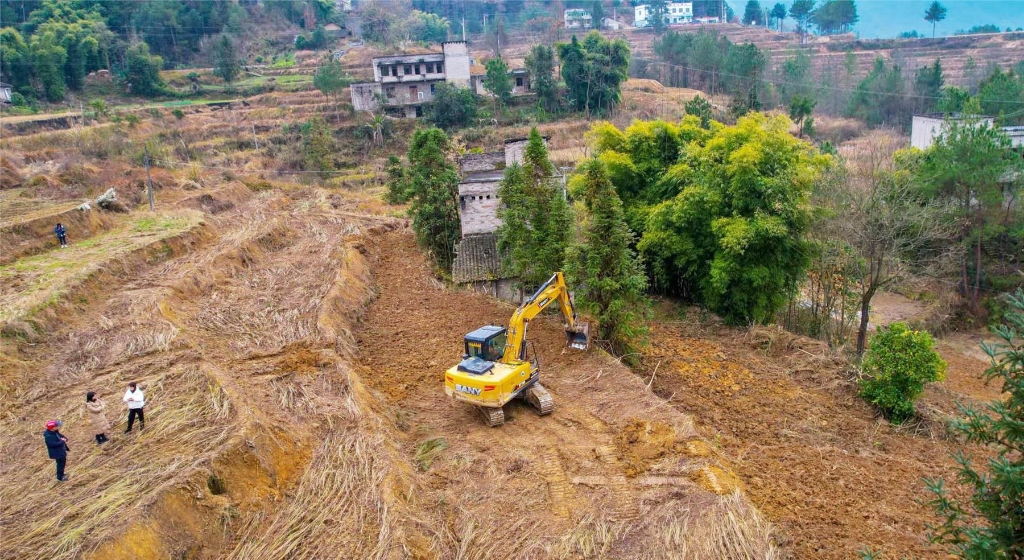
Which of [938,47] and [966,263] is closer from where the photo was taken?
[966,263]

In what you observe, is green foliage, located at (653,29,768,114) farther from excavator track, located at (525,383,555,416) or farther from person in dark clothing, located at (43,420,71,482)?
person in dark clothing, located at (43,420,71,482)

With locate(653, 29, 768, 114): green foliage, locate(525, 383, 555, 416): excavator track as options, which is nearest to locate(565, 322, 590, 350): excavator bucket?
locate(525, 383, 555, 416): excavator track

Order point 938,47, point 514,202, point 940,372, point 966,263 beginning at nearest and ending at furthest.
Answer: point 940,372 → point 514,202 → point 966,263 → point 938,47

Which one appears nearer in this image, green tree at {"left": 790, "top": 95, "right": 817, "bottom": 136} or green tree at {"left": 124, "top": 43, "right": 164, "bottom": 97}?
green tree at {"left": 790, "top": 95, "right": 817, "bottom": 136}

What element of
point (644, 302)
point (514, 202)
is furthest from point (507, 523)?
point (514, 202)

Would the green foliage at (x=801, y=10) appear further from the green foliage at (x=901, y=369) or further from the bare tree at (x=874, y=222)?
the green foliage at (x=901, y=369)

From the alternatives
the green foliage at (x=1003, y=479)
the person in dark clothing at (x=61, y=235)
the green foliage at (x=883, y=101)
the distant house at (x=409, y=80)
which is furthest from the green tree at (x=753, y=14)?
A: the green foliage at (x=1003, y=479)

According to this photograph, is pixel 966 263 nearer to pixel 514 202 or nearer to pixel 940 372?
pixel 940 372
